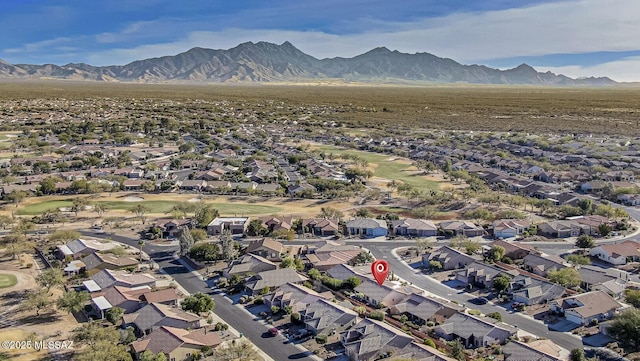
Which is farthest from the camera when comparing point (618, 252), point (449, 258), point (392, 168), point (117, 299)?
point (392, 168)

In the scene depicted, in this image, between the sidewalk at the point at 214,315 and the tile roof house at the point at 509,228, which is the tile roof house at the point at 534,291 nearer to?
the tile roof house at the point at 509,228

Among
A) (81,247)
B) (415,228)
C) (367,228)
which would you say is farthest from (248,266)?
(415,228)

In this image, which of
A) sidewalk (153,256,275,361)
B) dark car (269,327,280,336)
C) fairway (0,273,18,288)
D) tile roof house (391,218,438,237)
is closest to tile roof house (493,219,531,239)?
tile roof house (391,218,438,237)

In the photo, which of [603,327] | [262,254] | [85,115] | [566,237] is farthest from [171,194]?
[85,115]

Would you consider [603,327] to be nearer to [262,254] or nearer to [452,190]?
[262,254]

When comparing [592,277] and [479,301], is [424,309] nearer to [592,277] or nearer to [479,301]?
[479,301]
